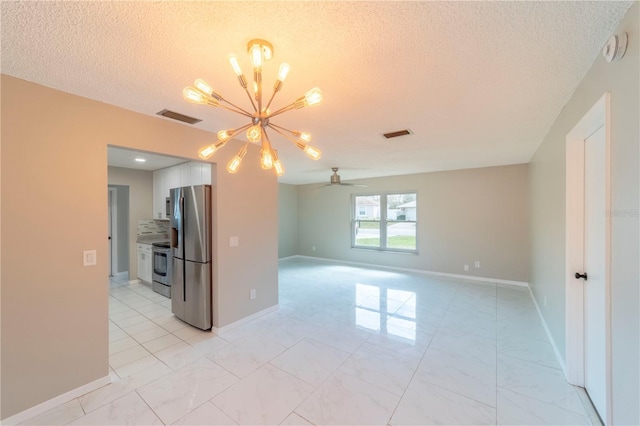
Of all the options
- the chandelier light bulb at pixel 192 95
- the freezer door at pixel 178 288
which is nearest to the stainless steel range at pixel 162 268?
the freezer door at pixel 178 288

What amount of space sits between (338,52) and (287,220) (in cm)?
654

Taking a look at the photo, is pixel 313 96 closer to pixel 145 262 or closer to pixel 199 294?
pixel 199 294

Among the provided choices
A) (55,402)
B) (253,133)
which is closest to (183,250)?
(55,402)

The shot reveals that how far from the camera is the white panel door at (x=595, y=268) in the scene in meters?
1.76

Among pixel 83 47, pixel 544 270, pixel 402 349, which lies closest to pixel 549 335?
pixel 544 270

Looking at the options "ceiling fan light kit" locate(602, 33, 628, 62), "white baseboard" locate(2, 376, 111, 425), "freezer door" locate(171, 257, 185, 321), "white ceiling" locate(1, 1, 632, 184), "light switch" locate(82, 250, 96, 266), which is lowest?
"white baseboard" locate(2, 376, 111, 425)

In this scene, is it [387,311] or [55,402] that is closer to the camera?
[55,402]

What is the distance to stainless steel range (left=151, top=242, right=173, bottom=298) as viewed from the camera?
4363mm

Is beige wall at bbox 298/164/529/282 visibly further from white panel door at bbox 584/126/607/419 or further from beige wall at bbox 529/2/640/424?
beige wall at bbox 529/2/640/424

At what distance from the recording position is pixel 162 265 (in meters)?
4.49

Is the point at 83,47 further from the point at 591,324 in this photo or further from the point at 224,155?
the point at 591,324

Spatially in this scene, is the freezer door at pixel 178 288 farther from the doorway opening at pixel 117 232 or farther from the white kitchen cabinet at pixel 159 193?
the doorway opening at pixel 117 232

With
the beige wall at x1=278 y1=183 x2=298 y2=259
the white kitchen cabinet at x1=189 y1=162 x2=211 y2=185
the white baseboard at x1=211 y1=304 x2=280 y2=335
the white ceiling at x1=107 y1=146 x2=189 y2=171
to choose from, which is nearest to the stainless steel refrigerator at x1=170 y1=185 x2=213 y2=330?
the white baseboard at x1=211 y1=304 x2=280 y2=335

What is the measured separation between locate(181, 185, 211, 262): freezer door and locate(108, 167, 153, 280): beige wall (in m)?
2.84
